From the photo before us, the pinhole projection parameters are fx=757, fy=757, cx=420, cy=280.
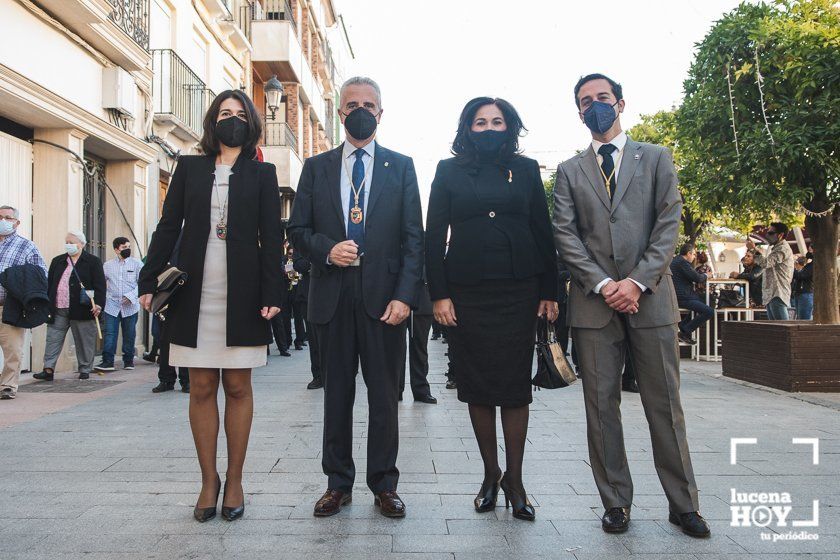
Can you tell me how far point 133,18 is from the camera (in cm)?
1286

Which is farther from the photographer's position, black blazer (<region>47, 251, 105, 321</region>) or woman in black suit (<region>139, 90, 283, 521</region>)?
black blazer (<region>47, 251, 105, 321</region>)

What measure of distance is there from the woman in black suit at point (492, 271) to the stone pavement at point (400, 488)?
20.0 inches

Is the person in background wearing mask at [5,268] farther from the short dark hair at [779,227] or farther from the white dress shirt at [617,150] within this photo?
the short dark hair at [779,227]

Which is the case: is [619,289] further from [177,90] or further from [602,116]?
[177,90]

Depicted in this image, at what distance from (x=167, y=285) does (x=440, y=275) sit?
1.42 metres

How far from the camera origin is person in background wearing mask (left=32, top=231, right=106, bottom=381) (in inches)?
396

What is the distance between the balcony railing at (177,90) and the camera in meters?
14.8

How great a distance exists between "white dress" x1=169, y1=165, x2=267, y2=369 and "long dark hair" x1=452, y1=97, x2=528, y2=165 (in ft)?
4.38

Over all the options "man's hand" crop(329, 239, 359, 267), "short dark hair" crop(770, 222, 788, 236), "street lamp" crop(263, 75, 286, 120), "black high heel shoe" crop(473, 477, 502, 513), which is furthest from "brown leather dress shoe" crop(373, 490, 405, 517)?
"street lamp" crop(263, 75, 286, 120)

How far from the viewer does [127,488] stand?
4.48 meters

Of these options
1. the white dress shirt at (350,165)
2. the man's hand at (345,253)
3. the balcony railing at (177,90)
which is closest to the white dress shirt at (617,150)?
the white dress shirt at (350,165)

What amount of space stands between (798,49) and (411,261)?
21.3 feet

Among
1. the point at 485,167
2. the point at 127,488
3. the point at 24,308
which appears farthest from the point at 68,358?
the point at 485,167

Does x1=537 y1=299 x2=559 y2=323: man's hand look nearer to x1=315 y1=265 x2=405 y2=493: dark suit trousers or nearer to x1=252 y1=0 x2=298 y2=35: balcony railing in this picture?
x1=315 y1=265 x2=405 y2=493: dark suit trousers
